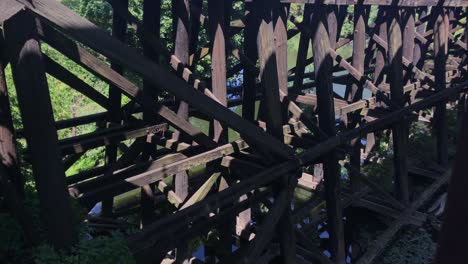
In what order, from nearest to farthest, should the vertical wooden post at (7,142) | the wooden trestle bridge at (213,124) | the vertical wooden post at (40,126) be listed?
the vertical wooden post at (40,126), the wooden trestle bridge at (213,124), the vertical wooden post at (7,142)

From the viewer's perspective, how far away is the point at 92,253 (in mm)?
2402

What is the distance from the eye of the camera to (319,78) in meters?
4.35

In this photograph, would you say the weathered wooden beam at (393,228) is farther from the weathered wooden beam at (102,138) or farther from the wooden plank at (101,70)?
the weathered wooden beam at (102,138)

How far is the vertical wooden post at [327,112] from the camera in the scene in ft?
14.1

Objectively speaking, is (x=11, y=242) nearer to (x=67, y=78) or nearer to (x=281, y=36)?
(x=67, y=78)

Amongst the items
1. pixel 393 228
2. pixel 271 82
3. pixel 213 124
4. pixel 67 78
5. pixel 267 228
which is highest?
pixel 67 78

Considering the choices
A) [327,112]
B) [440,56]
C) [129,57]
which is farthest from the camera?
[440,56]

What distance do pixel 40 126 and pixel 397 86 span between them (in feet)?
16.4

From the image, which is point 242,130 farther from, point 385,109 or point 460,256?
point 385,109

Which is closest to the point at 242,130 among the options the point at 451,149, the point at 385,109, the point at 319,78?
the point at 319,78

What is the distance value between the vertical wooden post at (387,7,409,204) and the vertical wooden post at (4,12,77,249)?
468 cm

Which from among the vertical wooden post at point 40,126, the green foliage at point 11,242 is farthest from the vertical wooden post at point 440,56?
the green foliage at point 11,242

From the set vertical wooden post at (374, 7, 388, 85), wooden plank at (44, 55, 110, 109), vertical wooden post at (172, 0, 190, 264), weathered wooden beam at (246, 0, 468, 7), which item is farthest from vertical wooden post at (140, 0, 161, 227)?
vertical wooden post at (374, 7, 388, 85)

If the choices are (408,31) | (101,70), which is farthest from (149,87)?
(408,31)
